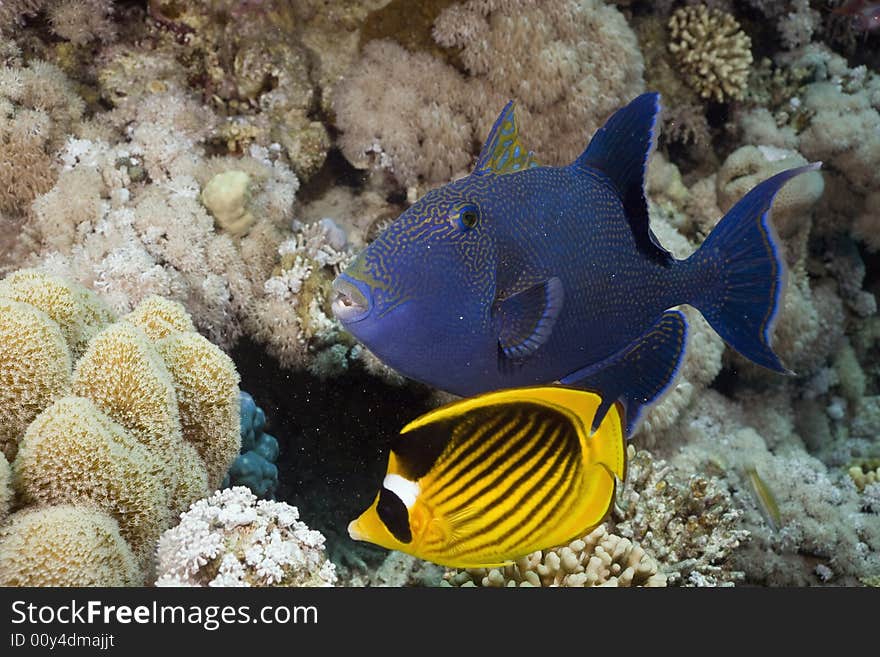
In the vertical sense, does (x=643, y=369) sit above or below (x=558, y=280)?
below

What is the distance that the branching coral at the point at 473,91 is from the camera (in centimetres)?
411

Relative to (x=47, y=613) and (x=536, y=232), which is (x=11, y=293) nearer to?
(x=47, y=613)

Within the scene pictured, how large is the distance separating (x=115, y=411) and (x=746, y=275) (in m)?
1.86

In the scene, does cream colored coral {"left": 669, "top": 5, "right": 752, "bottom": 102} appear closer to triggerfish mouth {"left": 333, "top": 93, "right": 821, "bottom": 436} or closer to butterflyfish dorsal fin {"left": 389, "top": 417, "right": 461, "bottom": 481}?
triggerfish mouth {"left": 333, "top": 93, "right": 821, "bottom": 436}

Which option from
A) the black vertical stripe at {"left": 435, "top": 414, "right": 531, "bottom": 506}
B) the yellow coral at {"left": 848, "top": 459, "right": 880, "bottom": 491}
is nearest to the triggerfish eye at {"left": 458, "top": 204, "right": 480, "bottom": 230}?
the black vertical stripe at {"left": 435, "top": 414, "right": 531, "bottom": 506}

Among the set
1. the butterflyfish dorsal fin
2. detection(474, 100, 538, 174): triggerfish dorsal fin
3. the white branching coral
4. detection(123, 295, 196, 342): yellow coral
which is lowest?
the white branching coral

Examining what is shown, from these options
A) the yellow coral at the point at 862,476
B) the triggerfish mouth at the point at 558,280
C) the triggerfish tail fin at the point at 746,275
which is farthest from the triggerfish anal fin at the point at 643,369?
the yellow coral at the point at 862,476

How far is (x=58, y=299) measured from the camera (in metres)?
2.30

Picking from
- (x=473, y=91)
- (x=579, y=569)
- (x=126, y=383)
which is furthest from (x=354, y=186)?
(x=579, y=569)

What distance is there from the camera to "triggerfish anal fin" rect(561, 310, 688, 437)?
1686 millimetres

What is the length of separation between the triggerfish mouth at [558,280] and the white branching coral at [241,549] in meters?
0.70

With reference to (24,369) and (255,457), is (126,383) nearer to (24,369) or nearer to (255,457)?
(24,369)

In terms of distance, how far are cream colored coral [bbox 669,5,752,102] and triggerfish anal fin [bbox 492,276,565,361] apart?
15.3 feet

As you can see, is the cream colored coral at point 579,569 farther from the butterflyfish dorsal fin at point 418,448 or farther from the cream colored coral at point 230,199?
the cream colored coral at point 230,199
